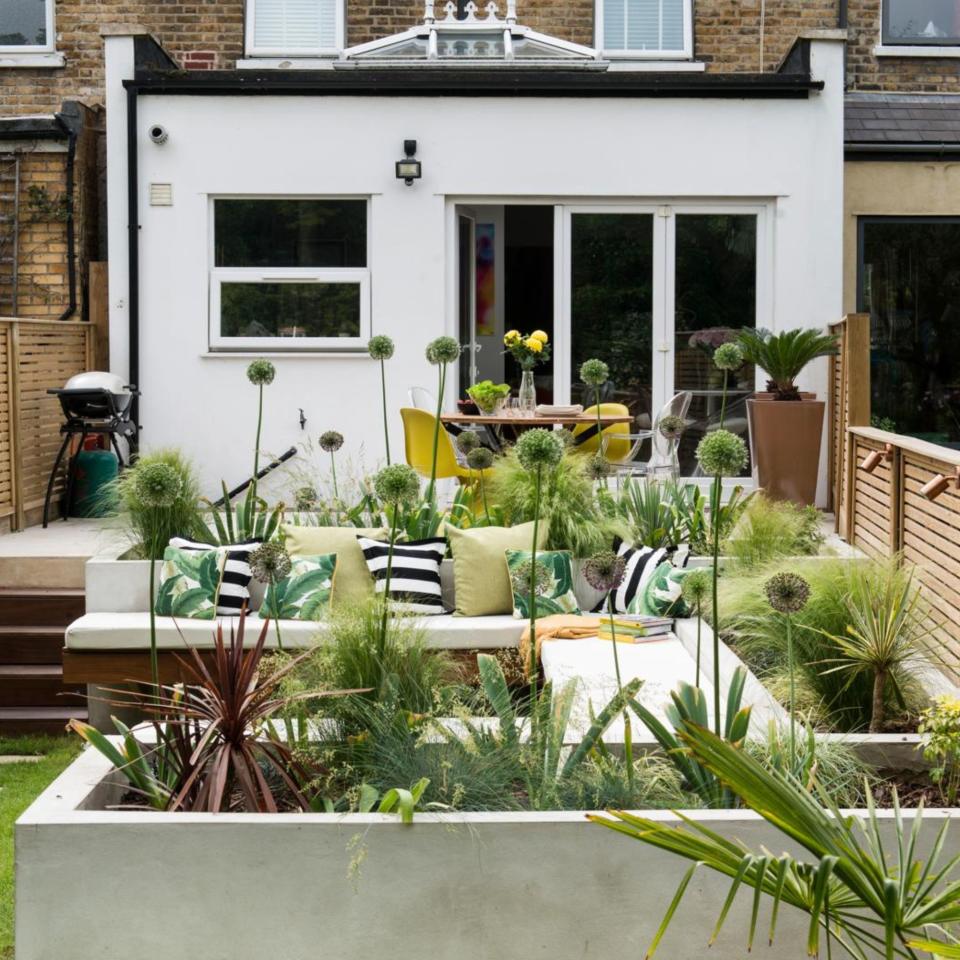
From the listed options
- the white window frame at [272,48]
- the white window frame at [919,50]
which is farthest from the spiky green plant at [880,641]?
the white window frame at [272,48]

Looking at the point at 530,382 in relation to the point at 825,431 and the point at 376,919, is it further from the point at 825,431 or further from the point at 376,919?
the point at 376,919

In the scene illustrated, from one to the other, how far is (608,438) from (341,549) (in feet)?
10.6

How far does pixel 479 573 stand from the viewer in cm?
632

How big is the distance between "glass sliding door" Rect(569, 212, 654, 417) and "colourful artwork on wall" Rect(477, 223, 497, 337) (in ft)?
2.58

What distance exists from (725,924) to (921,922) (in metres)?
0.68

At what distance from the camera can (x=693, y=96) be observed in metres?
10.4

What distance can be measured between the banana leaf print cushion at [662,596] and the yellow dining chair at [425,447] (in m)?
2.57

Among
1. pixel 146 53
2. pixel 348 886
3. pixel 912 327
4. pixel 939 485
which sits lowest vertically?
pixel 348 886

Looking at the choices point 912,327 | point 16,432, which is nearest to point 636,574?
point 16,432

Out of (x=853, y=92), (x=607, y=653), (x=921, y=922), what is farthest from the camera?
(x=853, y=92)

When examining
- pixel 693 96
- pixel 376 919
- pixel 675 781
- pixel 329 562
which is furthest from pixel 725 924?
pixel 693 96

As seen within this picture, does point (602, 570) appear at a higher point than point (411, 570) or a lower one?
higher

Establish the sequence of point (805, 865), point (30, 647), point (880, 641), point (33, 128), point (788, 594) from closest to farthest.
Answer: point (805, 865) < point (788, 594) < point (880, 641) < point (30, 647) < point (33, 128)

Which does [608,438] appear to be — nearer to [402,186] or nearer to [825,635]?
[402,186]
